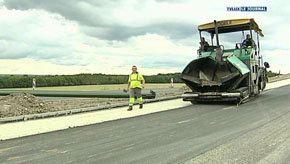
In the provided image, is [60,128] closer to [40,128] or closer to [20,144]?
[40,128]

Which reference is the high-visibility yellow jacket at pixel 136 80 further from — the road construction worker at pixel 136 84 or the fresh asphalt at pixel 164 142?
the fresh asphalt at pixel 164 142

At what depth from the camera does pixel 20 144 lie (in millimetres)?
6547

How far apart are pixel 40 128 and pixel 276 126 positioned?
604cm

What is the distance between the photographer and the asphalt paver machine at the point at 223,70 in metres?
12.4

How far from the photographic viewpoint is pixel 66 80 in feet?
123

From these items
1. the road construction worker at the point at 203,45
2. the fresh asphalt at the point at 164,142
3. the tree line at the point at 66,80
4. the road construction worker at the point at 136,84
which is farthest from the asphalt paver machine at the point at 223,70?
the tree line at the point at 66,80

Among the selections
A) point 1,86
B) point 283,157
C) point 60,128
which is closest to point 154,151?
point 283,157

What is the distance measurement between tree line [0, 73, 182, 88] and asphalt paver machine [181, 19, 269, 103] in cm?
1197

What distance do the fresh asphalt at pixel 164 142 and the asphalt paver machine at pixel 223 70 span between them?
3102 mm

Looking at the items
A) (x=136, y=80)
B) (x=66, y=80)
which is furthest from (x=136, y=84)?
(x=66, y=80)

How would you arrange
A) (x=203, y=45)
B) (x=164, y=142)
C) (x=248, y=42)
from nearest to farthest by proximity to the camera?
(x=164, y=142), (x=248, y=42), (x=203, y=45)

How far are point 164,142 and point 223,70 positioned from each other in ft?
24.1

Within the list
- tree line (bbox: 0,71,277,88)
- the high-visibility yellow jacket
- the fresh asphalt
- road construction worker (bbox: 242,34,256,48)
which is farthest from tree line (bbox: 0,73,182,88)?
the fresh asphalt

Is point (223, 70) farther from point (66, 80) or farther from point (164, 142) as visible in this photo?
point (66, 80)
